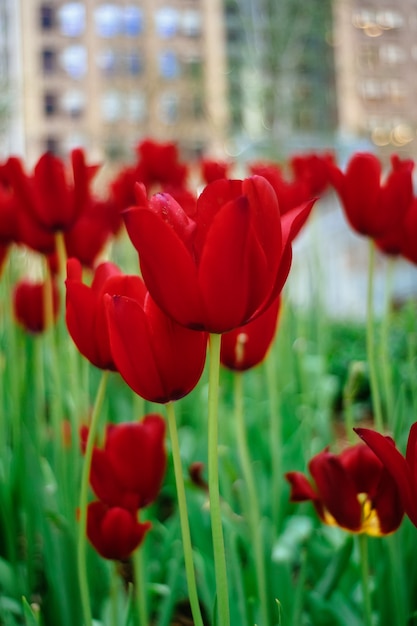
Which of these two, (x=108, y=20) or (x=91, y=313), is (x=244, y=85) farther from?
(x=108, y=20)

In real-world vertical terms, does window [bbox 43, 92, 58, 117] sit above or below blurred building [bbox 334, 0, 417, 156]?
above

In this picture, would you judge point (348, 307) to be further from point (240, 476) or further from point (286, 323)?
point (240, 476)

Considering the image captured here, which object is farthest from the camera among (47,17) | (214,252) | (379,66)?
(47,17)

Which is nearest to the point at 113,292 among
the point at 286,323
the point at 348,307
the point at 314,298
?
the point at 286,323

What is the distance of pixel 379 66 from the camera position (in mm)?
12188

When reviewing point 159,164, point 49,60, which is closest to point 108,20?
point 49,60

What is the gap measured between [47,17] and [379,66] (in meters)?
13.9

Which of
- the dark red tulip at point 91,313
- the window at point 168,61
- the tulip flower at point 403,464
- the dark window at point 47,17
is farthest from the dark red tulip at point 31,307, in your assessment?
the dark window at point 47,17

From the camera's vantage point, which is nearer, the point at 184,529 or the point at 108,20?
the point at 184,529

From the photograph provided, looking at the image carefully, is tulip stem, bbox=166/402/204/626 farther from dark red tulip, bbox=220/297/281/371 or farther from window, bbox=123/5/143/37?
window, bbox=123/5/143/37

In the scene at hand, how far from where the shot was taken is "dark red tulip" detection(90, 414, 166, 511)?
457 millimetres

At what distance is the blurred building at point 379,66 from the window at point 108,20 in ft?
23.5

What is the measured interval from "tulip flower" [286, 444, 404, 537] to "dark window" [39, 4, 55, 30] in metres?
24.3

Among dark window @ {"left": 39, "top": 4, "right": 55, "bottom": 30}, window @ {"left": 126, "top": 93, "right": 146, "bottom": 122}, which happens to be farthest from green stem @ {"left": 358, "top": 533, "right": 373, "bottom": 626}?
dark window @ {"left": 39, "top": 4, "right": 55, "bottom": 30}
